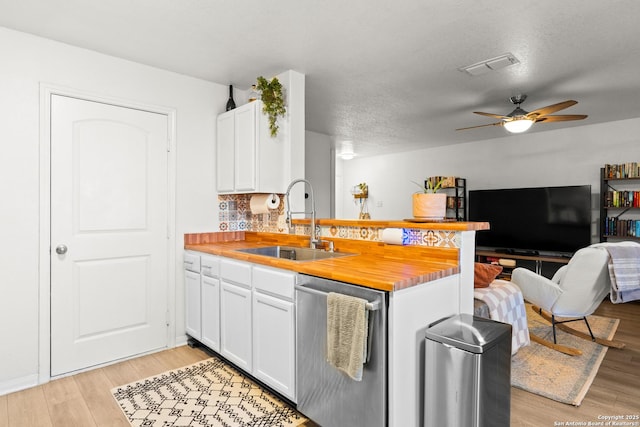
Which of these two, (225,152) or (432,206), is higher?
(225,152)

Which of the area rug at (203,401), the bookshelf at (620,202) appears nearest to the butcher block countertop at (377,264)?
the area rug at (203,401)

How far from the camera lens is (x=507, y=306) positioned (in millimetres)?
2621

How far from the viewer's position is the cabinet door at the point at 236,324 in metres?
2.33

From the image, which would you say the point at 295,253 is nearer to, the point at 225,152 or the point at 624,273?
the point at 225,152

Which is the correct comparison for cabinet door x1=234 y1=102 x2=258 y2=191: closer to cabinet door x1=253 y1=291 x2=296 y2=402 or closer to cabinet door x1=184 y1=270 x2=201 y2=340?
cabinet door x1=184 y1=270 x2=201 y2=340

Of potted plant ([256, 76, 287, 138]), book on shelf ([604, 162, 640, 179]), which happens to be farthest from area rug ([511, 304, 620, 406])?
potted plant ([256, 76, 287, 138])

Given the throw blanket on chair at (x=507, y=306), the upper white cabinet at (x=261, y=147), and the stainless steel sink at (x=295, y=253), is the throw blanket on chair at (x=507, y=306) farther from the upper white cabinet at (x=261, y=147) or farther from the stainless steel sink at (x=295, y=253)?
the upper white cabinet at (x=261, y=147)

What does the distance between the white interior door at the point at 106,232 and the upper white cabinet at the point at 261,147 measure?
1.82 ft

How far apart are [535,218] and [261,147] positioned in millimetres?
4805

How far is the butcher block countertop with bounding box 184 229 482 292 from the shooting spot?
1.62 meters

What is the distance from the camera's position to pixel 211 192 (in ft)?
11.0

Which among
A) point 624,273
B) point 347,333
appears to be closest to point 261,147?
point 347,333

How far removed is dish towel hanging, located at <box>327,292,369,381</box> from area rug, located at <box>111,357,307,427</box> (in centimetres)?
63

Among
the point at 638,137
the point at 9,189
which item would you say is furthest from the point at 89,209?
the point at 638,137
